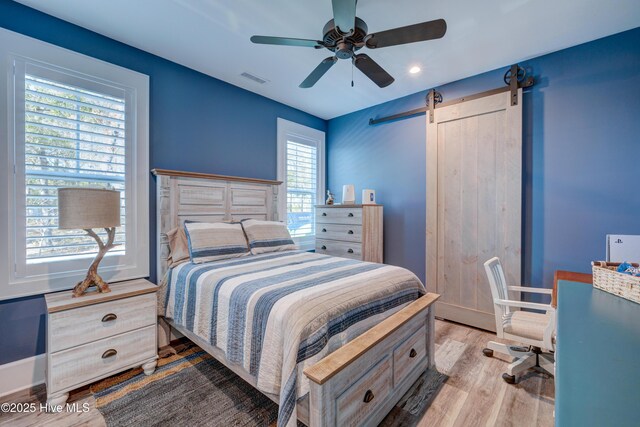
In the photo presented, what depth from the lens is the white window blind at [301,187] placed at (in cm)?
407

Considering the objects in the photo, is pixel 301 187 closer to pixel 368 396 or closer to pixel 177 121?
pixel 177 121

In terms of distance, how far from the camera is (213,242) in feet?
8.25

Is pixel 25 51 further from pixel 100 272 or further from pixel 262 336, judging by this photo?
pixel 262 336

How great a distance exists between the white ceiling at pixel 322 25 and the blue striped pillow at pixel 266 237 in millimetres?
1686

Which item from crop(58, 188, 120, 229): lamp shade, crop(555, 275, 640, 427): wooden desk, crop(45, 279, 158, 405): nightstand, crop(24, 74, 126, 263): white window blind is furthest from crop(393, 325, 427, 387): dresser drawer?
crop(24, 74, 126, 263): white window blind

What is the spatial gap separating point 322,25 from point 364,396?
2.61 m

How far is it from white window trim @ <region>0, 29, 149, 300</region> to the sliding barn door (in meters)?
3.10

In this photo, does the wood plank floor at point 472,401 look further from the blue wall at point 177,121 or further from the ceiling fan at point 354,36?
the ceiling fan at point 354,36

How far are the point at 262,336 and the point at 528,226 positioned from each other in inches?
110

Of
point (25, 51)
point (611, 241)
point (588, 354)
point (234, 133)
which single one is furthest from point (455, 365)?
point (25, 51)

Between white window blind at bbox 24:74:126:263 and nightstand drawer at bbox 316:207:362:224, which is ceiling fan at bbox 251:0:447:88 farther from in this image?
nightstand drawer at bbox 316:207:362:224

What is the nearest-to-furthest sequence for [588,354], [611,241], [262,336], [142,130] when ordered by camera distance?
[588,354] < [262,336] < [611,241] < [142,130]

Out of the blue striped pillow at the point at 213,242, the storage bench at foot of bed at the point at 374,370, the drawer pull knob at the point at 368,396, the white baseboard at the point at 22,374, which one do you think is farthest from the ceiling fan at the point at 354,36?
the white baseboard at the point at 22,374

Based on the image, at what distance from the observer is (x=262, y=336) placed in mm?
1466
